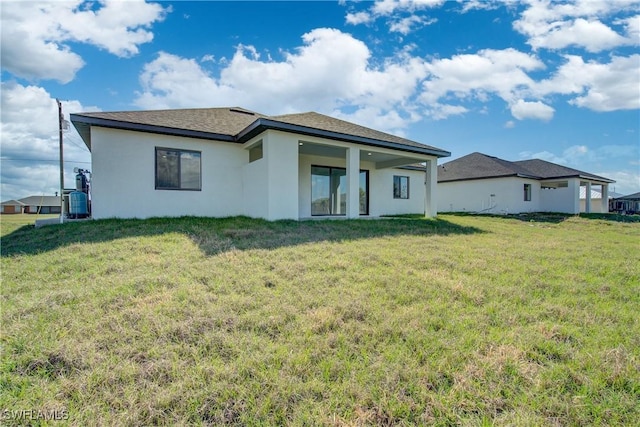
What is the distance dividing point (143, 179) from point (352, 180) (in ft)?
22.6

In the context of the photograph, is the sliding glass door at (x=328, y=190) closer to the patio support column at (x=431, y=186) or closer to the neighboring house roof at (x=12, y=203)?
the patio support column at (x=431, y=186)

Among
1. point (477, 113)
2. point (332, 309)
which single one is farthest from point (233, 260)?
point (477, 113)

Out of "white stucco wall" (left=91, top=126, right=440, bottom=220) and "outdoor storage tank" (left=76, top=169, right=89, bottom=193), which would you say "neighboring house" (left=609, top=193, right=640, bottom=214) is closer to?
"white stucco wall" (left=91, top=126, right=440, bottom=220)

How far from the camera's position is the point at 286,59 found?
11.0 metres

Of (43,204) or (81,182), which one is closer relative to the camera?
(81,182)

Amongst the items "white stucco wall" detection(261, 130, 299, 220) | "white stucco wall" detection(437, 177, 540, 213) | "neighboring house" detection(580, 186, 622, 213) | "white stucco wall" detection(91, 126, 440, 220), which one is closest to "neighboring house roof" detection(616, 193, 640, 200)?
"neighboring house" detection(580, 186, 622, 213)

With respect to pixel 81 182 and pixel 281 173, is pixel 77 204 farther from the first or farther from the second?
pixel 281 173

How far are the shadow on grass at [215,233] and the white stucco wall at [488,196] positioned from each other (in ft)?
44.5

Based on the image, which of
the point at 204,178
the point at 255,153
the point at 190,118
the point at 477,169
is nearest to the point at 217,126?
the point at 190,118

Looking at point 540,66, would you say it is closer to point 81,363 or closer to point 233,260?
point 233,260

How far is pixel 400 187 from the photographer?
16.8 m

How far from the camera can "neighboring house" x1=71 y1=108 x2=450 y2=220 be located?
30.4 feet

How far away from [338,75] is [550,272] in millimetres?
9338

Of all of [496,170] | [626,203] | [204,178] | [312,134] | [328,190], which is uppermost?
[496,170]
